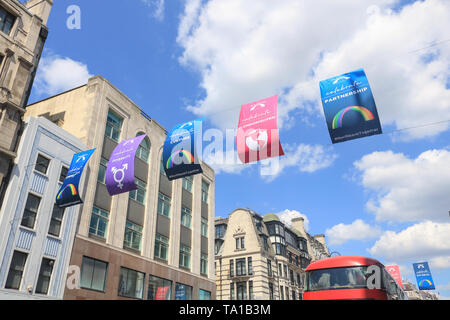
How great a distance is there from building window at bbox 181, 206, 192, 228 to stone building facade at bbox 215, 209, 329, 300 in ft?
43.8

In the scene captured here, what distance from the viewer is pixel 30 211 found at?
20172 mm

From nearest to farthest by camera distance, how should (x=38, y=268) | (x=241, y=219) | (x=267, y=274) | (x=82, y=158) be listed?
(x=82, y=158) → (x=38, y=268) → (x=267, y=274) → (x=241, y=219)

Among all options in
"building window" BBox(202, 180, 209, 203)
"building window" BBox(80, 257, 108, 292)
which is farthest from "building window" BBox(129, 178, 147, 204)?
"building window" BBox(202, 180, 209, 203)

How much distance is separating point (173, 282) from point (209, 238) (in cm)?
976

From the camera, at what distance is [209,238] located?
39594 mm

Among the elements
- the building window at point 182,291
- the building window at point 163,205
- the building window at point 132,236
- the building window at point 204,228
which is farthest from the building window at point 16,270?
the building window at point 204,228

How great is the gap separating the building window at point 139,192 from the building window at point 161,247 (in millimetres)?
3863

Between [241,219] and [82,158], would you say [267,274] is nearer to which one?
[241,219]

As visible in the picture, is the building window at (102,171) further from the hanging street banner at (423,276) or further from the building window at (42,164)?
the hanging street banner at (423,276)

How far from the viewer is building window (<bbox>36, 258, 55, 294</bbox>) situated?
19.6 metres

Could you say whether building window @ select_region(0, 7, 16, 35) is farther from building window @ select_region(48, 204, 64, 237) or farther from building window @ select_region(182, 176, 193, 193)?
building window @ select_region(182, 176, 193, 193)

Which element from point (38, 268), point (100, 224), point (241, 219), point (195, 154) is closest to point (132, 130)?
point (100, 224)

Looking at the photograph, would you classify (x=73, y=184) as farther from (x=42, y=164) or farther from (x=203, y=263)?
(x=203, y=263)

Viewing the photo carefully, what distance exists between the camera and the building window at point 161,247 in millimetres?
29984
